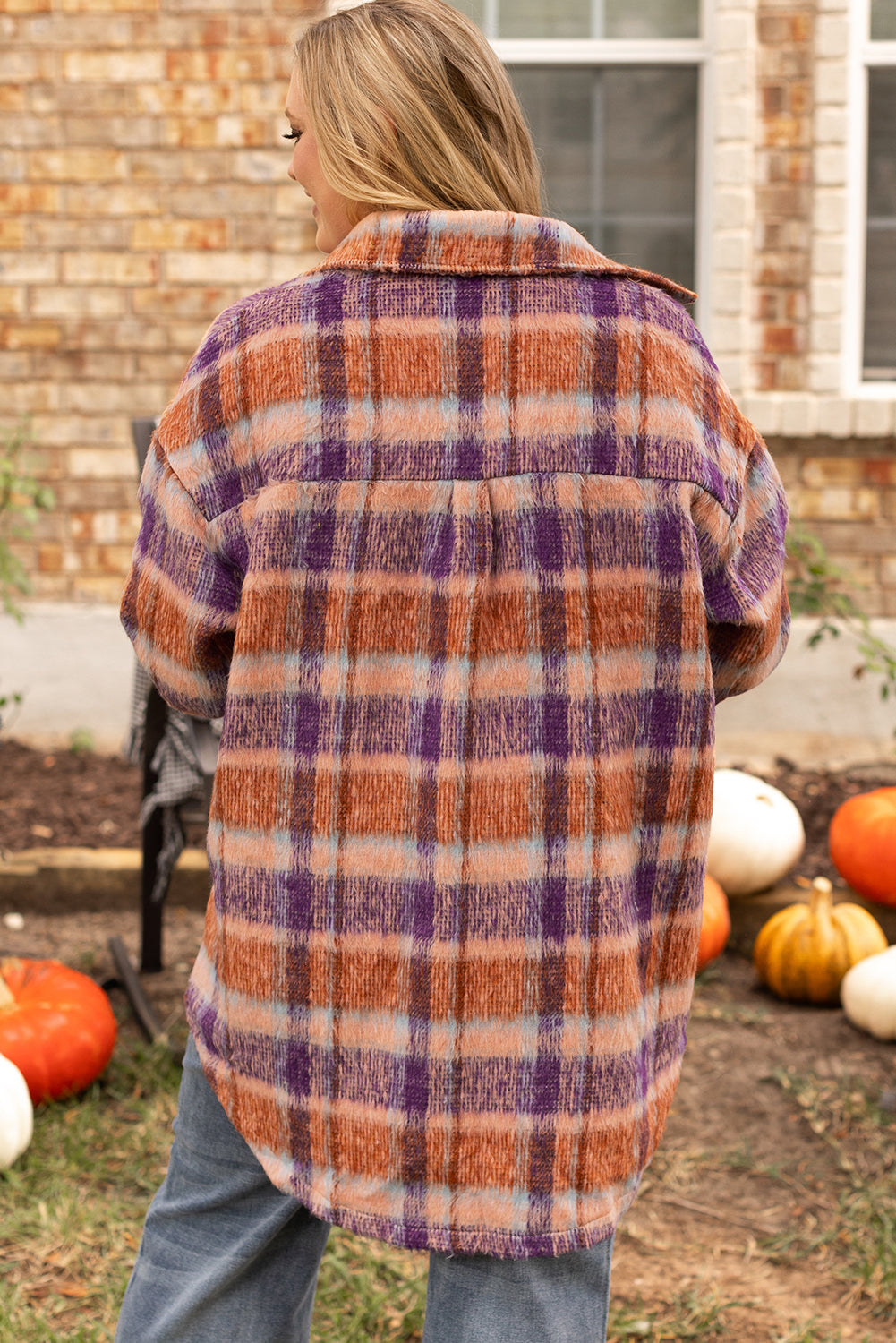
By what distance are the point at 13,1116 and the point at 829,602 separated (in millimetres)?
3315

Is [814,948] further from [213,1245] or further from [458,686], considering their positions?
[458,686]

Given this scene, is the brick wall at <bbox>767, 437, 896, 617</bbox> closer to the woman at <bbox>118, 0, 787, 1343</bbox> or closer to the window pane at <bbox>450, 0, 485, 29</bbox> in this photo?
the window pane at <bbox>450, 0, 485, 29</bbox>

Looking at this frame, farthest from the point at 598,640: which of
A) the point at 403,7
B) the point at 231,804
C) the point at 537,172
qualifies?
the point at 403,7

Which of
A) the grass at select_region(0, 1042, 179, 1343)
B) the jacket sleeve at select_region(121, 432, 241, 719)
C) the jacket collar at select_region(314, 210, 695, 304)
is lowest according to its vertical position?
Answer: the grass at select_region(0, 1042, 179, 1343)

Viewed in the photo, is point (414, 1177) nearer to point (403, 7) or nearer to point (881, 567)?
point (403, 7)

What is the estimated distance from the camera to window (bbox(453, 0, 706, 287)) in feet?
16.3

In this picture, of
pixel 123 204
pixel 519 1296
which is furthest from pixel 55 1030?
pixel 123 204

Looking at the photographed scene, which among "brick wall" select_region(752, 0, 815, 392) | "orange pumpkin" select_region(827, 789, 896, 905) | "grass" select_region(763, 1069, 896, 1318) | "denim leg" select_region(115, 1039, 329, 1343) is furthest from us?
"brick wall" select_region(752, 0, 815, 392)

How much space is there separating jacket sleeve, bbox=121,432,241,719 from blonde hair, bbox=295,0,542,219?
34cm

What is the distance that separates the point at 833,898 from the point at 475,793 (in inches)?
114

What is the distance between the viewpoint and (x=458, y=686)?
1225 millimetres

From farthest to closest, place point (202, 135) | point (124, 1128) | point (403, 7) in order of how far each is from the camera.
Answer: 1. point (202, 135)
2. point (124, 1128)
3. point (403, 7)

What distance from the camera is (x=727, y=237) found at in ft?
15.9

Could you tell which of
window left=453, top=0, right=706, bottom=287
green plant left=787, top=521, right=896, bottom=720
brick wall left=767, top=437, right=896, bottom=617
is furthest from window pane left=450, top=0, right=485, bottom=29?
green plant left=787, top=521, right=896, bottom=720
